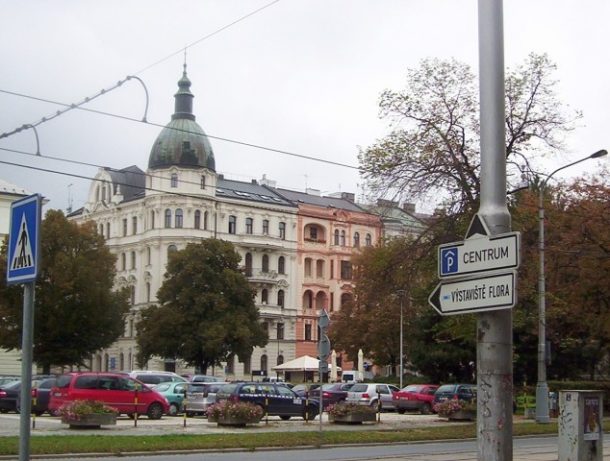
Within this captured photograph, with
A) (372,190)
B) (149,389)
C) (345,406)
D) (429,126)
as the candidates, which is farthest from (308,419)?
(429,126)

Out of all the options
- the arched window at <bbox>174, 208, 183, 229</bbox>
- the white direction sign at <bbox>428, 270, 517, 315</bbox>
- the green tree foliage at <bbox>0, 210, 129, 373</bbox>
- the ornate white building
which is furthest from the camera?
the arched window at <bbox>174, 208, 183, 229</bbox>

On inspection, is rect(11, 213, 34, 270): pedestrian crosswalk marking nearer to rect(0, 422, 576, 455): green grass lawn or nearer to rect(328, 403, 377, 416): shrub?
rect(0, 422, 576, 455): green grass lawn

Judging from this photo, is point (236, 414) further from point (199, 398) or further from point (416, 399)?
point (416, 399)

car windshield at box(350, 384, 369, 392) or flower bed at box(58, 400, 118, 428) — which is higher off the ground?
flower bed at box(58, 400, 118, 428)

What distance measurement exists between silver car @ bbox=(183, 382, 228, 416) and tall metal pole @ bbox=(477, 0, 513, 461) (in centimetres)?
3106

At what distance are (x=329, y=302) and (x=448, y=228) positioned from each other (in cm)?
6958

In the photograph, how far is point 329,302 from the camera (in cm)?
10162

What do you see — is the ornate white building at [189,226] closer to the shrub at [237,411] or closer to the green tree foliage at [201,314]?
the green tree foliage at [201,314]

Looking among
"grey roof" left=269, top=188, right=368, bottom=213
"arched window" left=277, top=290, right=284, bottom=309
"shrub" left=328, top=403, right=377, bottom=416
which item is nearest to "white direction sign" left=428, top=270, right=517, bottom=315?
"shrub" left=328, top=403, right=377, bottom=416

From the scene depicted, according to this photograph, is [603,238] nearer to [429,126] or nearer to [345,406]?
[429,126]

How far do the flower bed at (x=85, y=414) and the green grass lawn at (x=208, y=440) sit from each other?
429cm

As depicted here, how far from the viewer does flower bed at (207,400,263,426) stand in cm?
3103

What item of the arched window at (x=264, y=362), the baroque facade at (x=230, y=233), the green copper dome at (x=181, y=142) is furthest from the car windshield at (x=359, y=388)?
the arched window at (x=264, y=362)

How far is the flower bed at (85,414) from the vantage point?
91.8ft
